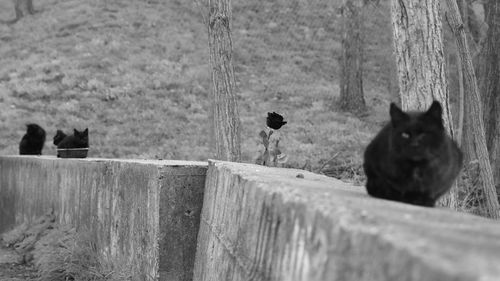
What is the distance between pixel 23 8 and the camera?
4638 centimetres

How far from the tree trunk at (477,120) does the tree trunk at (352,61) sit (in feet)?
59.2

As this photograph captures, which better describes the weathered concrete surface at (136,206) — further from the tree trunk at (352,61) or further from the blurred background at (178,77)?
the tree trunk at (352,61)

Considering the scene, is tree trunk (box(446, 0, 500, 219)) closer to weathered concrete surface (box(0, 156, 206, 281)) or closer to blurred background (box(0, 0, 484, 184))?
weathered concrete surface (box(0, 156, 206, 281))

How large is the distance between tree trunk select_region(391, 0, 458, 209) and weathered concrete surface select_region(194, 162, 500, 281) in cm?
304

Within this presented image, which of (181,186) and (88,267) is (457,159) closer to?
(181,186)

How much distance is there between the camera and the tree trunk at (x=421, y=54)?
301 inches

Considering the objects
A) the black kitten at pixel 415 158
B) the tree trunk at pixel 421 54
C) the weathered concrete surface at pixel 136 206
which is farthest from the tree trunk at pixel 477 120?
the black kitten at pixel 415 158

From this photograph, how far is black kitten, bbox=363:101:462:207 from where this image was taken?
157 inches

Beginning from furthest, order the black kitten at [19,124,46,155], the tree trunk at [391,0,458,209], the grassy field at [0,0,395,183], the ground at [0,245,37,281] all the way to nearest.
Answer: the grassy field at [0,0,395,183]
the black kitten at [19,124,46,155]
the ground at [0,245,37,281]
the tree trunk at [391,0,458,209]

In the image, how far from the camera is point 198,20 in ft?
133

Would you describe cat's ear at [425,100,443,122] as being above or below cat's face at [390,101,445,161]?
above

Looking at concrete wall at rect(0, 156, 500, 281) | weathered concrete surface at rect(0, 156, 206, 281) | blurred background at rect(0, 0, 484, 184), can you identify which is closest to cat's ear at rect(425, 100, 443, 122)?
concrete wall at rect(0, 156, 500, 281)

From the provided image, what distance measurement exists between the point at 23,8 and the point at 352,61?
88.1 feet

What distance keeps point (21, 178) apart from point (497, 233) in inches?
511
